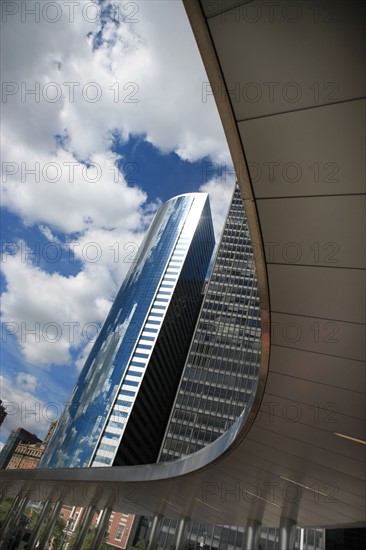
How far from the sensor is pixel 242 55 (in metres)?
2.32

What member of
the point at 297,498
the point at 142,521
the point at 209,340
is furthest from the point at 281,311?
the point at 142,521

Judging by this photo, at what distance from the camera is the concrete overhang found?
2.15 metres

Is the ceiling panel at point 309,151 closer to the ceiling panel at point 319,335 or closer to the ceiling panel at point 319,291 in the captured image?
the ceiling panel at point 319,291

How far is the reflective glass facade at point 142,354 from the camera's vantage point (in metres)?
75.8

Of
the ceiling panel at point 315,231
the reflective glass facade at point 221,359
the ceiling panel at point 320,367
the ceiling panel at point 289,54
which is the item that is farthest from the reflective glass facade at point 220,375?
the ceiling panel at point 289,54

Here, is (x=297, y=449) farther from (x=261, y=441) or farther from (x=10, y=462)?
(x=10, y=462)

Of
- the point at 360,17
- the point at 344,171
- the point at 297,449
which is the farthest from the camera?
the point at 297,449

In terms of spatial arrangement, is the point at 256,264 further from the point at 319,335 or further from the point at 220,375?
the point at 220,375

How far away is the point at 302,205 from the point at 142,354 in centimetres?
8391

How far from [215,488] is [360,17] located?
11.1 metres

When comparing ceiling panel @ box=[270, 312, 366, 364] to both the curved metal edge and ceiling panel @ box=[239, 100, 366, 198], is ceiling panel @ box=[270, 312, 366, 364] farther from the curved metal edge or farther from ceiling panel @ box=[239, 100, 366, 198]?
ceiling panel @ box=[239, 100, 366, 198]

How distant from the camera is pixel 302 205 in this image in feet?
9.96

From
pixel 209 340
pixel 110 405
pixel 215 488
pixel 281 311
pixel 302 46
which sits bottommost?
pixel 215 488

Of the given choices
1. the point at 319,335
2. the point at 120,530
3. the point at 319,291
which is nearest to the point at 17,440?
the point at 120,530
